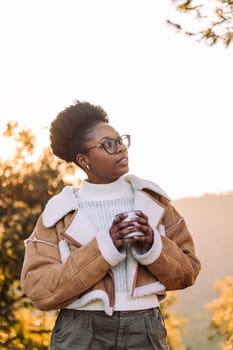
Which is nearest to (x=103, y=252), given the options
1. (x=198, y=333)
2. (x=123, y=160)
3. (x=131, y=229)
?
(x=131, y=229)

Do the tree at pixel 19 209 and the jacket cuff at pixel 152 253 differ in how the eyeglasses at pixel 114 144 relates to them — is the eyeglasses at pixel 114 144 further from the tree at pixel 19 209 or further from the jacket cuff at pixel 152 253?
the tree at pixel 19 209

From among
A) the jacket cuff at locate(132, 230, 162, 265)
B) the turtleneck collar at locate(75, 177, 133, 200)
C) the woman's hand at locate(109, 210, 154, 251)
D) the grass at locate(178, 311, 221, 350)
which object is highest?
the turtleneck collar at locate(75, 177, 133, 200)

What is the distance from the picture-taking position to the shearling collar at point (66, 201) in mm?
3656

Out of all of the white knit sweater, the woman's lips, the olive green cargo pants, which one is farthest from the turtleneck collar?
the olive green cargo pants

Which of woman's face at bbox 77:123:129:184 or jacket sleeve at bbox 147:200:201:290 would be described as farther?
woman's face at bbox 77:123:129:184

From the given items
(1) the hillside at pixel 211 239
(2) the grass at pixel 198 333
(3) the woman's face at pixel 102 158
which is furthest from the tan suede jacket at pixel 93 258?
(1) the hillside at pixel 211 239

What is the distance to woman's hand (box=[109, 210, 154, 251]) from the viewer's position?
334cm

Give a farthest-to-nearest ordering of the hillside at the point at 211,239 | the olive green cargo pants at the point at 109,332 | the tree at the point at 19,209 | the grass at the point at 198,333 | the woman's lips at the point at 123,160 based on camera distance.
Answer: the hillside at the point at 211,239, the grass at the point at 198,333, the tree at the point at 19,209, the woman's lips at the point at 123,160, the olive green cargo pants at the point at 109,332

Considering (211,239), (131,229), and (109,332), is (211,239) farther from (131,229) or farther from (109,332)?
(131,229)

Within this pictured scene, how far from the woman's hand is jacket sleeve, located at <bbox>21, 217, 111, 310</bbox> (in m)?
0.11

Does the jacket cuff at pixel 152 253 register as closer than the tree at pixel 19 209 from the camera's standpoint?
Yes

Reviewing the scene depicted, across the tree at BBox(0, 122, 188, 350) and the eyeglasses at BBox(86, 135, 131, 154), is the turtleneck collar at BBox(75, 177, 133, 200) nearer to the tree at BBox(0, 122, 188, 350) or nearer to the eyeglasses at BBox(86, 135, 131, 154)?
the eyeglasses at BBox(86, 135, 131, 154)

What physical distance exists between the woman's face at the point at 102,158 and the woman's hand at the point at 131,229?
12.5 inches

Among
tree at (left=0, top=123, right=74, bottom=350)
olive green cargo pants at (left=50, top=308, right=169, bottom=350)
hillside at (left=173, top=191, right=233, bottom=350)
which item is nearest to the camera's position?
olive green cargo pants at (left=50, top=308, right=169, bottom=350)
